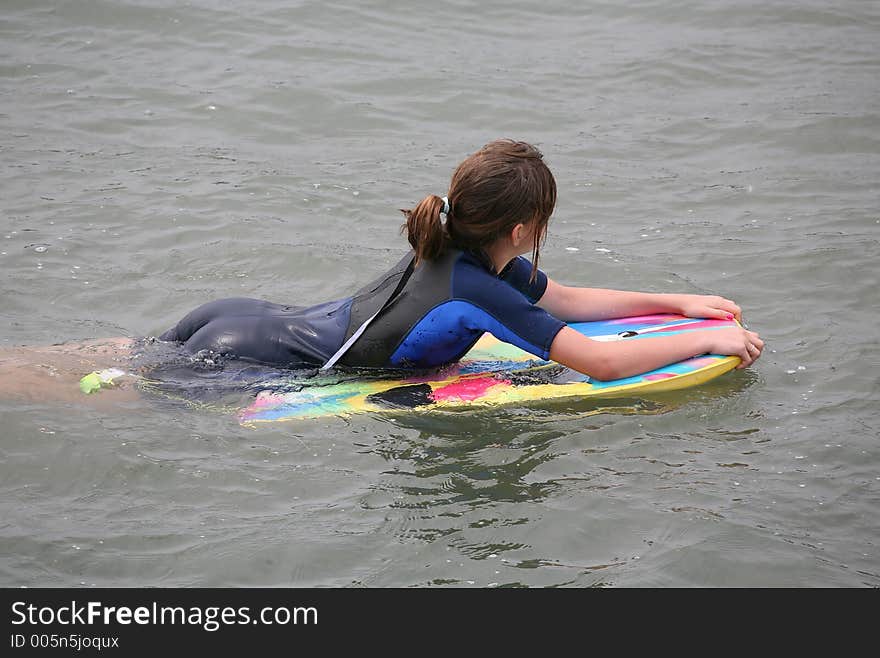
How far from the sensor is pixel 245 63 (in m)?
9.37

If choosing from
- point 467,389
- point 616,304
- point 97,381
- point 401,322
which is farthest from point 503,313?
point 97,381

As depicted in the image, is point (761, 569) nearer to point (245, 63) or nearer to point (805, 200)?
point (805, 200)

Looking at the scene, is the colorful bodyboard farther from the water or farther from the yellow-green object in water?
the yellow-green object in water

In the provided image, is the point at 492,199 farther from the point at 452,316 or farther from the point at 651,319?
the point at 651,319

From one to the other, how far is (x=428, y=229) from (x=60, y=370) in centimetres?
179

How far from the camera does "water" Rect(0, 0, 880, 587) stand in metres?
3.88

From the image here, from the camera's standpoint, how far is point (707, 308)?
5.04m

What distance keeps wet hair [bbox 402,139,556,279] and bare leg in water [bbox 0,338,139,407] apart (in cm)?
151

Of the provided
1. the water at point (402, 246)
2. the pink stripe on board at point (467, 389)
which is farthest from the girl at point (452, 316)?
the water at point (402, 246)

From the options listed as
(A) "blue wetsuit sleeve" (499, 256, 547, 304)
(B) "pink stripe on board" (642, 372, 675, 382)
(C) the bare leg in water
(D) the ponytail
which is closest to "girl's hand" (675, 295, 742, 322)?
(B) "pink stripe on board" (642, 372, 675, 382)

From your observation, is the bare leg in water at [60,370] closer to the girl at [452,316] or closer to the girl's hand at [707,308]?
the girl at [452,316]

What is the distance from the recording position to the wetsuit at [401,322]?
4277 mm

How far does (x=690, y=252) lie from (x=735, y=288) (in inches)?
20.9
